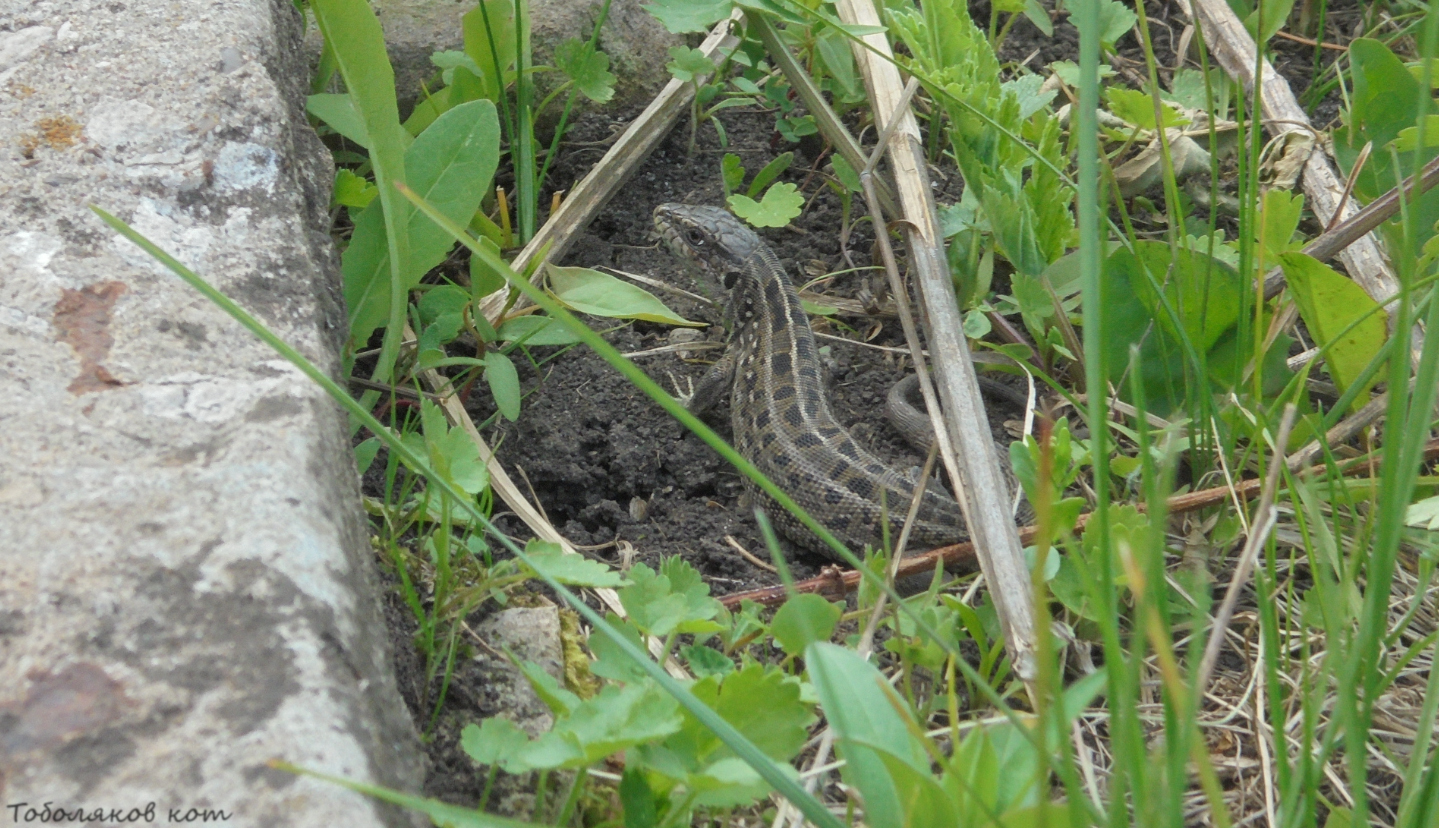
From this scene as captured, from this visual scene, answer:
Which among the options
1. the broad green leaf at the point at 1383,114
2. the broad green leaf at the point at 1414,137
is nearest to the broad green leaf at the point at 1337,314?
the broad green leaf at the point at 1414,137

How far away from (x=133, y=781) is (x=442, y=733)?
0.88 meters

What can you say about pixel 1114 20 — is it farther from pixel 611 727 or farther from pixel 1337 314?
pixel 611 727

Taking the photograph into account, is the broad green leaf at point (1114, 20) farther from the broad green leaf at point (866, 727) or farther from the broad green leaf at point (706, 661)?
the broad green leaf at point (866, 727)

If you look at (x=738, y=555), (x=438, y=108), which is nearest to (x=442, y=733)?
(x=738, y=555)

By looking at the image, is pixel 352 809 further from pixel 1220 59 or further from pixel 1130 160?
pixel 1220 59

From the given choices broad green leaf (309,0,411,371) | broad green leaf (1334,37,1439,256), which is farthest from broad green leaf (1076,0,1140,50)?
broad green leaf (309,0,411,371)

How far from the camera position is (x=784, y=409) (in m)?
4.77

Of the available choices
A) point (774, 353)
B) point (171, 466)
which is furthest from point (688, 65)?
point (171, 466)

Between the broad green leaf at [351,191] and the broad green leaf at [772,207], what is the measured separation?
1496mm

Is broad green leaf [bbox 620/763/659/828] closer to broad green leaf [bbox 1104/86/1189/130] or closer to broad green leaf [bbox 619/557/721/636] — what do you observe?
broad green leaf [bbox 619/557/721/636]

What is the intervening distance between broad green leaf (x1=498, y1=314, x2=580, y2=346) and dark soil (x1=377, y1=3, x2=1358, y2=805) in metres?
0.36

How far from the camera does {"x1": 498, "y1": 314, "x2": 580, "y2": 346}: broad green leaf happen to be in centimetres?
380

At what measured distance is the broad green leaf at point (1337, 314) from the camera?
131 inches

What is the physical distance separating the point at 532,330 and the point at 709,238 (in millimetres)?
1494
